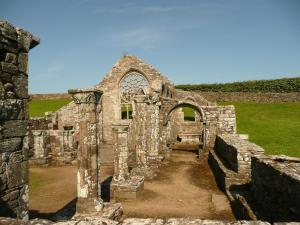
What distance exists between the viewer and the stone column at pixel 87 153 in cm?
837

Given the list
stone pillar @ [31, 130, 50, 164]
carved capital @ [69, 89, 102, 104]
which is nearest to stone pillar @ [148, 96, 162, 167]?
stone pillar @ [31, 130, 50, 164]

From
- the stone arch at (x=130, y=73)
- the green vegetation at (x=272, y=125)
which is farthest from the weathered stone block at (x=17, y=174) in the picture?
the stone arch at (x=130, y=73)

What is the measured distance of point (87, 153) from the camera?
8438mm

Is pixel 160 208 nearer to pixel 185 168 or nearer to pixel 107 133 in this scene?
pixel 185 168

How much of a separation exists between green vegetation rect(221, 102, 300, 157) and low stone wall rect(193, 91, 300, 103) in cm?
177

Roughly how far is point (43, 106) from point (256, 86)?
31593 mm

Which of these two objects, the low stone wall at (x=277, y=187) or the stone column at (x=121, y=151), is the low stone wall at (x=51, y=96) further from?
the low stone wall at (x=277, y=187)

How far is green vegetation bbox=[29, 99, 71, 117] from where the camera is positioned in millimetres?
39625

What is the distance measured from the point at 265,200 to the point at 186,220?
4.58 meters

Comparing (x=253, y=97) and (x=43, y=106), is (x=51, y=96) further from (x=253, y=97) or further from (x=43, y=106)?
(x=253, y=97)

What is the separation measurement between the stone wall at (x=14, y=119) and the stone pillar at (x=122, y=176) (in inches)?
229

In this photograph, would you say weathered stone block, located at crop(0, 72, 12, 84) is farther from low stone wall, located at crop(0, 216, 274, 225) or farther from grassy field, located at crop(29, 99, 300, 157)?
grassy field, located at crop(29, 99, 300, 157)

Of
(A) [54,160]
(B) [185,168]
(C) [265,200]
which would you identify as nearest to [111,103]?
(A) [54,160]

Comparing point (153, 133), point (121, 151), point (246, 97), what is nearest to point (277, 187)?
point (121, 151)
